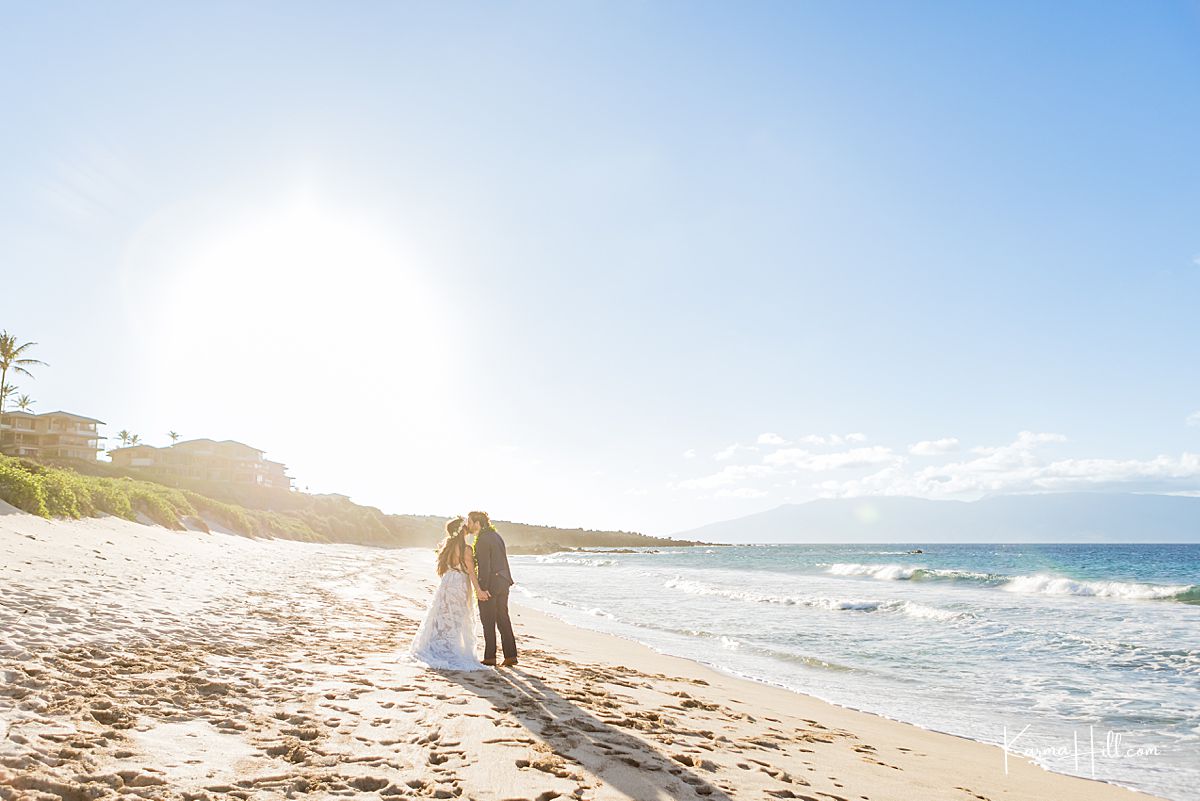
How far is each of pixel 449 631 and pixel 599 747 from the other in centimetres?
409

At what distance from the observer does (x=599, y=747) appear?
18.2 feet

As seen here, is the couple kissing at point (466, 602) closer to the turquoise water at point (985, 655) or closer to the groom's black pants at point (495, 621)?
the groom's black pants at point (495, 621)

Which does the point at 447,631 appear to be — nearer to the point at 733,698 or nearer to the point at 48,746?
the point at 733,698

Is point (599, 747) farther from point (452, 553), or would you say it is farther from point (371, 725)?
point (452, 553)

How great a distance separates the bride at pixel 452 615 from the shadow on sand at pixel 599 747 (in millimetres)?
1019

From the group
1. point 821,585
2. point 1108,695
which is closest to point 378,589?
point 1108,695

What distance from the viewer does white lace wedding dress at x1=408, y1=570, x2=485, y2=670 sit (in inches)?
345

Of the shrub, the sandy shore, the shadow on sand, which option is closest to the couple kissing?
the sandy shore

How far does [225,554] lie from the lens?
78.1ft

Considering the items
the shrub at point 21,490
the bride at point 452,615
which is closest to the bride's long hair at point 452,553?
the bride at point 452,615

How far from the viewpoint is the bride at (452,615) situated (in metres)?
8.82

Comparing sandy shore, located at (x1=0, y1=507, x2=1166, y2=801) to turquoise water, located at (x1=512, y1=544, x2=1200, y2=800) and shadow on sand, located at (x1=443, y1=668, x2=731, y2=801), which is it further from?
turquoise water, located at (x1=512, y1=544, x2=1200, y2=800)

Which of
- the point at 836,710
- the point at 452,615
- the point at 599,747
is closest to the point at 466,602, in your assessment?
the point at 452,615

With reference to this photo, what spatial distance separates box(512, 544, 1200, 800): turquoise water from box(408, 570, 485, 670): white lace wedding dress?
5179 mm
